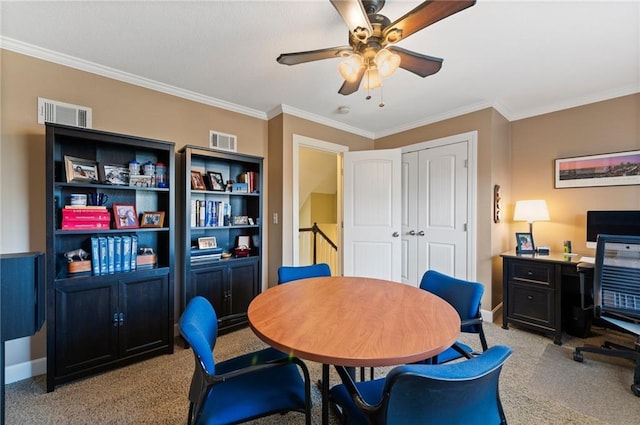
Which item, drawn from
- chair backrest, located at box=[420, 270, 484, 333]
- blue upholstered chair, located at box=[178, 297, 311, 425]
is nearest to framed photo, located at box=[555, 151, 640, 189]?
chair backrest, located at box=[420, 270, 484, 333]

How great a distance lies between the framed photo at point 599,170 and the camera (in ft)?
8.64

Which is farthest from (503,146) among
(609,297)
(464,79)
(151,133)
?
(151,133)

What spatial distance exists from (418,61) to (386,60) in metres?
0.23

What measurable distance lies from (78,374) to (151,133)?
205cm

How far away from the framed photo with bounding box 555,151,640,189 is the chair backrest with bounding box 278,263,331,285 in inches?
114

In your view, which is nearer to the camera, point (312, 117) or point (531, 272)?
point (531, 272)

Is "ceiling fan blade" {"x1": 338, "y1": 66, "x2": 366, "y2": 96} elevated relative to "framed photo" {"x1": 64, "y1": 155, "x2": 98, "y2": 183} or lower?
elevated

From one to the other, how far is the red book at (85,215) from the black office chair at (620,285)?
3.82 metres

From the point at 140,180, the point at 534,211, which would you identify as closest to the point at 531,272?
the point at 534,211

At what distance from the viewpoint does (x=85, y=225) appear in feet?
6.75

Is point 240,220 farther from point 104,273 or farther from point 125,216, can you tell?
point 104,273

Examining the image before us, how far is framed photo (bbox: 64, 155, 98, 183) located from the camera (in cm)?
203

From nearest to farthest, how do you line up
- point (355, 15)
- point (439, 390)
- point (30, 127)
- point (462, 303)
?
point (439, 390) → point (355, 15) → point (462, 303) → point (30, 127)

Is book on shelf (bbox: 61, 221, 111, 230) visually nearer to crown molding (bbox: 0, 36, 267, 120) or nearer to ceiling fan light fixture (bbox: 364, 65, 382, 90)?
crown molding (bbox: 0, 36, 267, 120)
